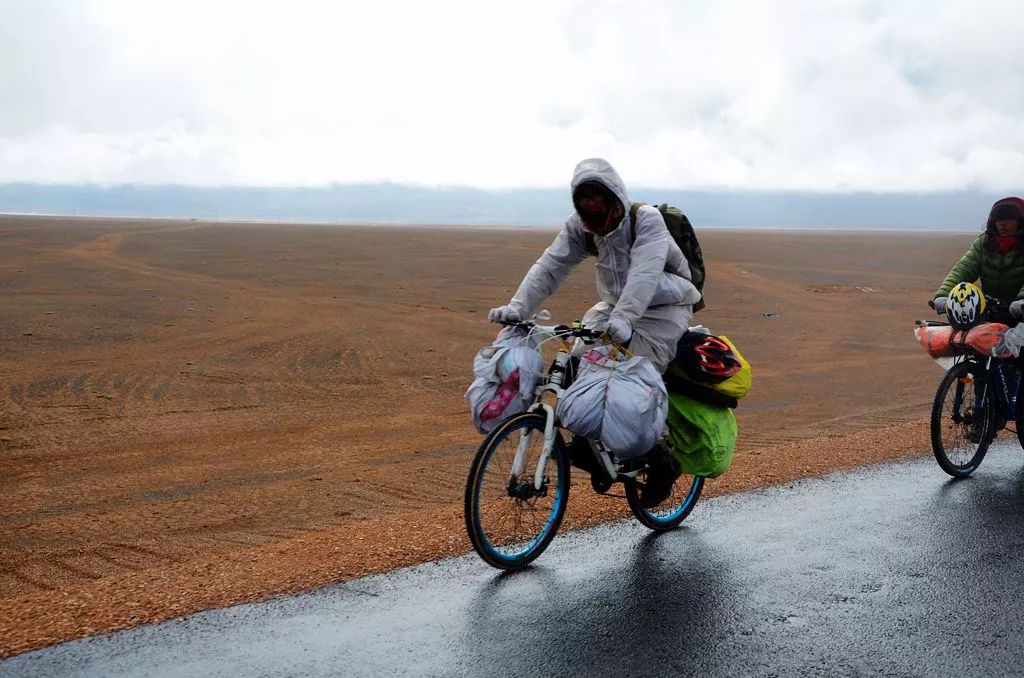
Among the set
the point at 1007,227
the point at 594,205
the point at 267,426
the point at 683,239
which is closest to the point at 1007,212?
the point at 1007,227

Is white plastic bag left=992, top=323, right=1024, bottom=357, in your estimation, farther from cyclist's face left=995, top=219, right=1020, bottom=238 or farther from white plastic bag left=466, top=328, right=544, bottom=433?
white plastic bag left=466, top=328, right=544, bottom=433

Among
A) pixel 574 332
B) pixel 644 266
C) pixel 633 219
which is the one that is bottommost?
pixel 574 332

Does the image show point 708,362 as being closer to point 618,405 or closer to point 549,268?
point 618,405

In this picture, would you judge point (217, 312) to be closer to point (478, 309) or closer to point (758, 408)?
point (478, 309)

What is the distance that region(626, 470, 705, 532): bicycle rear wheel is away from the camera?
5.61m

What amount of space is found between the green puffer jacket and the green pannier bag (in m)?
2.83

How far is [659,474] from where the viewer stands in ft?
18.3

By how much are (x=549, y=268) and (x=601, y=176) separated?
2.26 ft

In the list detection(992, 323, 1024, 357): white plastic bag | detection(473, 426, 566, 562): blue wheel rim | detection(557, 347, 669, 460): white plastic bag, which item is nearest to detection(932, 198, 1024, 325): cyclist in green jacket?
detection(992, 323, 1024, 357): white plastic bag

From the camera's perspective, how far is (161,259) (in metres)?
38.8

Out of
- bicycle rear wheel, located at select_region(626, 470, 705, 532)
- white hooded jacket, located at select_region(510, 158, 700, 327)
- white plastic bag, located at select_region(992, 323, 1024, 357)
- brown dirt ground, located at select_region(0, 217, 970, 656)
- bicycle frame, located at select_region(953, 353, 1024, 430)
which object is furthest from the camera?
bicycle frame, located at select_region(953, 353, 1024, 430)

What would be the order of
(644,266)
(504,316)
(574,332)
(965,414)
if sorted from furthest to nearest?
1. (965,414)
2. (504,316)
3. (644,266)
4. (574,332)

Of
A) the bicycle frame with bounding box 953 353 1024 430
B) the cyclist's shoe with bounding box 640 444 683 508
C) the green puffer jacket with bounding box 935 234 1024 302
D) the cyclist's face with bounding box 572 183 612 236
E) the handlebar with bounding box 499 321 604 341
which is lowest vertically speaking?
the cyclist's shoe with bounding box 640 444 683 508

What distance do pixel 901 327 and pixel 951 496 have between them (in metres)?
18.1
